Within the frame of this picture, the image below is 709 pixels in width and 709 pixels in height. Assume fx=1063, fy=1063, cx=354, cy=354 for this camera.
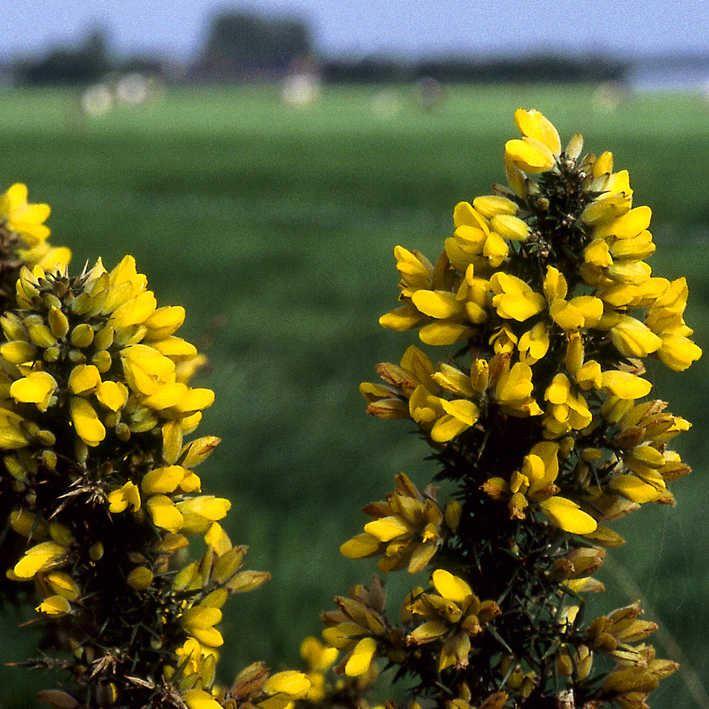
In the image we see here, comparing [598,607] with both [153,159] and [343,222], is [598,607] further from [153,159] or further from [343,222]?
[153,159]

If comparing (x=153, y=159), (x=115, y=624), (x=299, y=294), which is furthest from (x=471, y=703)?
(x=153, y=159)

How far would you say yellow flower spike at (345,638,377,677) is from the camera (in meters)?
0.82

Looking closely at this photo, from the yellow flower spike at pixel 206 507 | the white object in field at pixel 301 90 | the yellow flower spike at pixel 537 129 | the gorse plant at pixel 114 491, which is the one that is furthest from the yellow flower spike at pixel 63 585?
the white object in field at pixel 301 90

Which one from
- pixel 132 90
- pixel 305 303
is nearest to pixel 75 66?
pixel 132 90

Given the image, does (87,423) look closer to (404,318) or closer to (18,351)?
(18,351)

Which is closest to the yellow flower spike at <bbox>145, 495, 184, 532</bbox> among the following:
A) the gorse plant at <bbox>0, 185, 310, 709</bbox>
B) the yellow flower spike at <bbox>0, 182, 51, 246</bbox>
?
the gorse plant at <bbox>0, 185, 310, 709</bbox>

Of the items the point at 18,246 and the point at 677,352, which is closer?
the point at 677,352

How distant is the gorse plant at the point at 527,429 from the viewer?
788mm

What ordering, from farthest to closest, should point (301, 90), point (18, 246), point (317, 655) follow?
point (301, 90) < point (317, 655) < point (18, 246)

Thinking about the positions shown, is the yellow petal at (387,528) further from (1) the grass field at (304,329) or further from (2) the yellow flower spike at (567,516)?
(1) the grass field at (304,329)

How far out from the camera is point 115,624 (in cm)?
87

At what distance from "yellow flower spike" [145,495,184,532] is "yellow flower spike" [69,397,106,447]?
0.21ft

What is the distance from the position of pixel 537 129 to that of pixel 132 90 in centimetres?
8332

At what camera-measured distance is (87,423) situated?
77 centimetres
